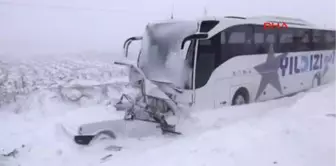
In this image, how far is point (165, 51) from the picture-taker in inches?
341

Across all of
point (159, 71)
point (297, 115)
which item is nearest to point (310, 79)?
point (297, 115)

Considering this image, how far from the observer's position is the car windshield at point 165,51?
8.34m

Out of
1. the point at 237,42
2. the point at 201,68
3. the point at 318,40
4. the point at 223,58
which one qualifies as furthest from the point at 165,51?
the point at 318,40

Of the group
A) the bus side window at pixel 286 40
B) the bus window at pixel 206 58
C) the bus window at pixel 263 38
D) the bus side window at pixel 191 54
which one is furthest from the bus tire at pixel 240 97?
the bus side window at pixel 286 40

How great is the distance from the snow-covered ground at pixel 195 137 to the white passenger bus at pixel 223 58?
21.0 inches

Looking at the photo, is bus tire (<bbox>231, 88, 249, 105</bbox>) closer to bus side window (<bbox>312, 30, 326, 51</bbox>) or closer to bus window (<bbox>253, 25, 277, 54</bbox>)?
bus window (<bbox>253, 25, 277, 54</bbox>)

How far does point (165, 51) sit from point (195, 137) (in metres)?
2.87

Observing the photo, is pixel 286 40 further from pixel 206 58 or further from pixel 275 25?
pixel 206 58

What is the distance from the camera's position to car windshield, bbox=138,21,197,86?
27.4 ft

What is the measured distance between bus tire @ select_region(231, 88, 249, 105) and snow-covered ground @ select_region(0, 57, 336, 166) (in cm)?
40

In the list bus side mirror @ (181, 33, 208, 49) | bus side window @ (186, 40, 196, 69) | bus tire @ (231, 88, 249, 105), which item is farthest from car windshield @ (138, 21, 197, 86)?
bus tire @ (231, 88, 249, 105)

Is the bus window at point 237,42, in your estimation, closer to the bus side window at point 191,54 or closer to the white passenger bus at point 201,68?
the white passenger bus at point 201,68

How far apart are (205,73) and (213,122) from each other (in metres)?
1.22

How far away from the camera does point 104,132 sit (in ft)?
23.7
